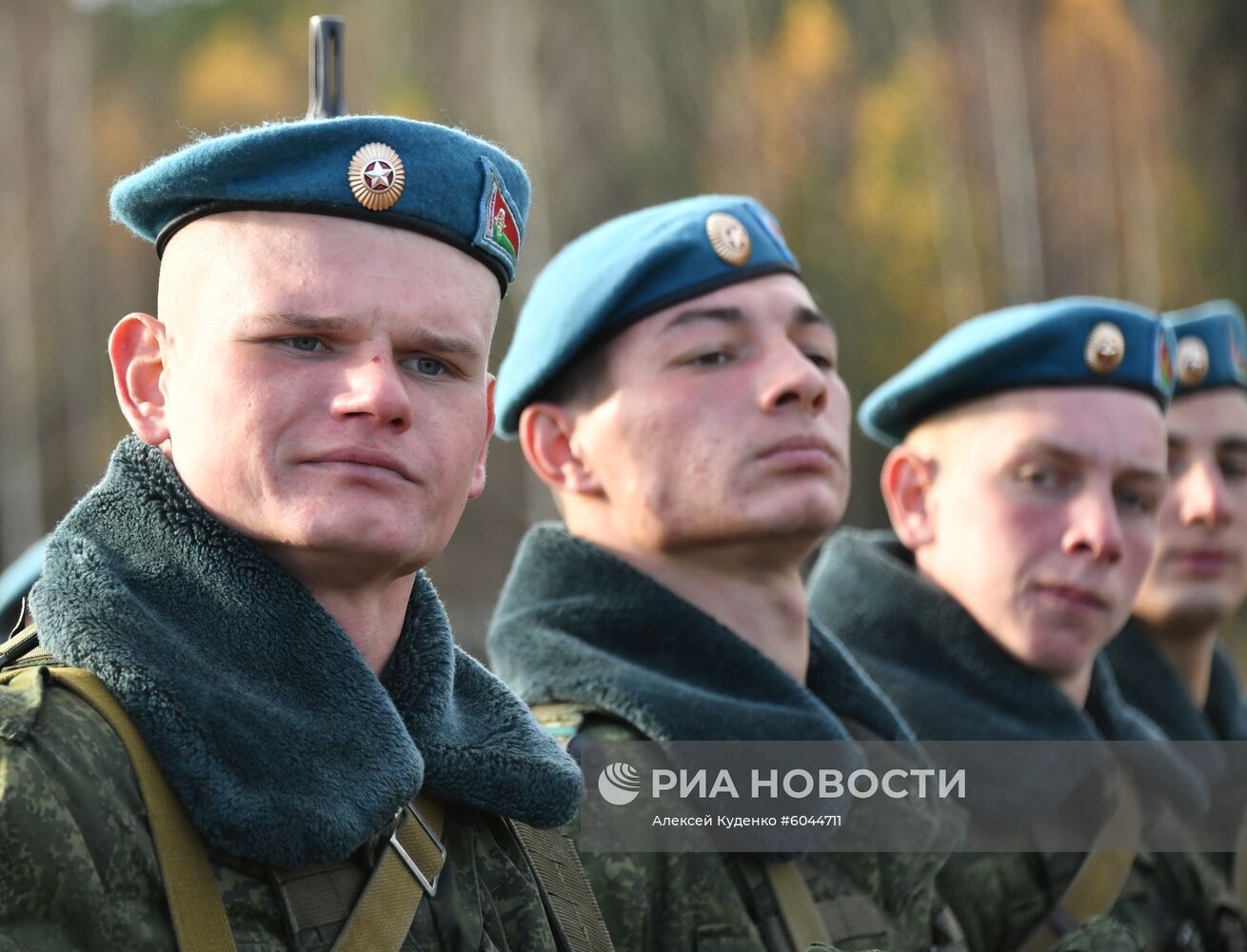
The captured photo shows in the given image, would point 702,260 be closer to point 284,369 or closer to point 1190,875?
point 284,369

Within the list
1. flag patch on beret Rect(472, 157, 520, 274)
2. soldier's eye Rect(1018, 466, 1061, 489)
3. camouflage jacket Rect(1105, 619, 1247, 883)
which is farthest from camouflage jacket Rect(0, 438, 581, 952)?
camouflage jacket Rect(1105, 619, 1247, 883)

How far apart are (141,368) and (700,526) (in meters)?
1.50

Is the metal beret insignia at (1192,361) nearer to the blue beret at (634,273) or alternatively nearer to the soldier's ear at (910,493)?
the soldier's ear at (910,493)

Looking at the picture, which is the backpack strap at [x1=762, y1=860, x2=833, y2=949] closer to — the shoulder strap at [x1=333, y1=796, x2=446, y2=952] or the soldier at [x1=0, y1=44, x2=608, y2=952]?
the soldier at [x1=0, y1=44, x2=608, y2=952]

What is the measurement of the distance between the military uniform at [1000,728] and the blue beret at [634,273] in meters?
1.10

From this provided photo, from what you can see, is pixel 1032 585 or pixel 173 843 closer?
pixel 173 843

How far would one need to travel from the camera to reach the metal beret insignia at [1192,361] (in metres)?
5.79

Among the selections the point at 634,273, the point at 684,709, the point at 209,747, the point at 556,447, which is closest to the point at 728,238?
the point at 634,273

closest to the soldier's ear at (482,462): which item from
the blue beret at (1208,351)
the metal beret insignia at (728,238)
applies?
the metal beret insignia at (728,238)

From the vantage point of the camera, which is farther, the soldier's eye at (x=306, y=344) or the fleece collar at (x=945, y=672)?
the fleece collar at (x=945, y=672)

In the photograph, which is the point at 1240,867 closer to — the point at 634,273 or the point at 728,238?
the point at 728,238

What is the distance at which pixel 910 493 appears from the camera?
499 centimetres

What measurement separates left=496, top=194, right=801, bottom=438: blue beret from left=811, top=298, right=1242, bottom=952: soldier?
3.20 ft

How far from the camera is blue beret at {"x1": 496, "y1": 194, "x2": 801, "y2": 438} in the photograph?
4.00 metres
